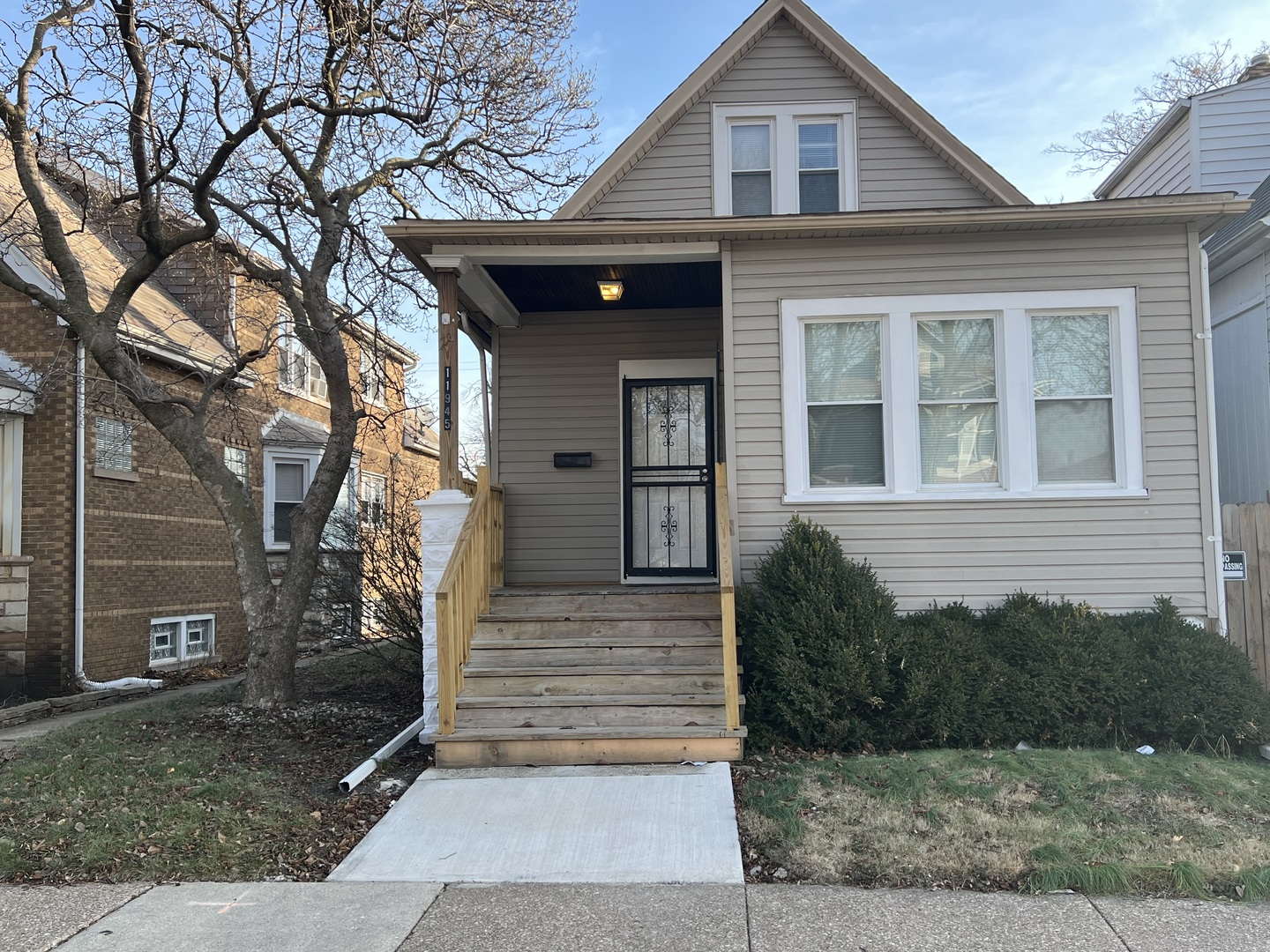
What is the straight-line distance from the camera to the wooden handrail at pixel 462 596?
6215 millimetres

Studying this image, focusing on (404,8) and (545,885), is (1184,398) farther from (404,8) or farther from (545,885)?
(404,8)

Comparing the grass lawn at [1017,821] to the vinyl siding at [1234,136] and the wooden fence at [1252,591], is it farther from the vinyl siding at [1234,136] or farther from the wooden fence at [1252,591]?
the vinyl siding at [1234,136]

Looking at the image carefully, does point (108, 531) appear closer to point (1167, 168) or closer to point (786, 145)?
point (786, 145)

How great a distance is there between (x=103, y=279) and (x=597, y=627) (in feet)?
30.1

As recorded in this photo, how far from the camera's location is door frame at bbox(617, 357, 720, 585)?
8.96 m

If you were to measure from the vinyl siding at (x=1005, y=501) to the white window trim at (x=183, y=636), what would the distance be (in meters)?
9.11

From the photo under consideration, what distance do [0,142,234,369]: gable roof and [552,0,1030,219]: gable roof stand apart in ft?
16.3

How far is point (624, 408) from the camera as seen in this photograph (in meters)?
9.23

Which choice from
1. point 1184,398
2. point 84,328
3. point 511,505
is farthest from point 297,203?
point 1184,398

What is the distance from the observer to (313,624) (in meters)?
10.7

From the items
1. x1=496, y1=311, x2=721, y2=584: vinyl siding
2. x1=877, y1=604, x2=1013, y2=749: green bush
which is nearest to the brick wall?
x1=496, y1=311, x2=721, y2=584: vinyl siding

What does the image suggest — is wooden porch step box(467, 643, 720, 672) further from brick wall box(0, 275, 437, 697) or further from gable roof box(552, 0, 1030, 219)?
gable roof box(552, 0, 1030, 219)

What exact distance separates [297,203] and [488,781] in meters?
7.16

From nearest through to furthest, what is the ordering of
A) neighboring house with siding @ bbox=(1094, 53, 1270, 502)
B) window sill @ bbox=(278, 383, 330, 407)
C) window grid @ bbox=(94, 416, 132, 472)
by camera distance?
1. neighboring house with siding @ bbox=(1094, 53, 1270, 502)
2. window grid @ bbox=(94, 416, 132, 472)
3. window sill @ bbox=(278, 383, 330, 407)
